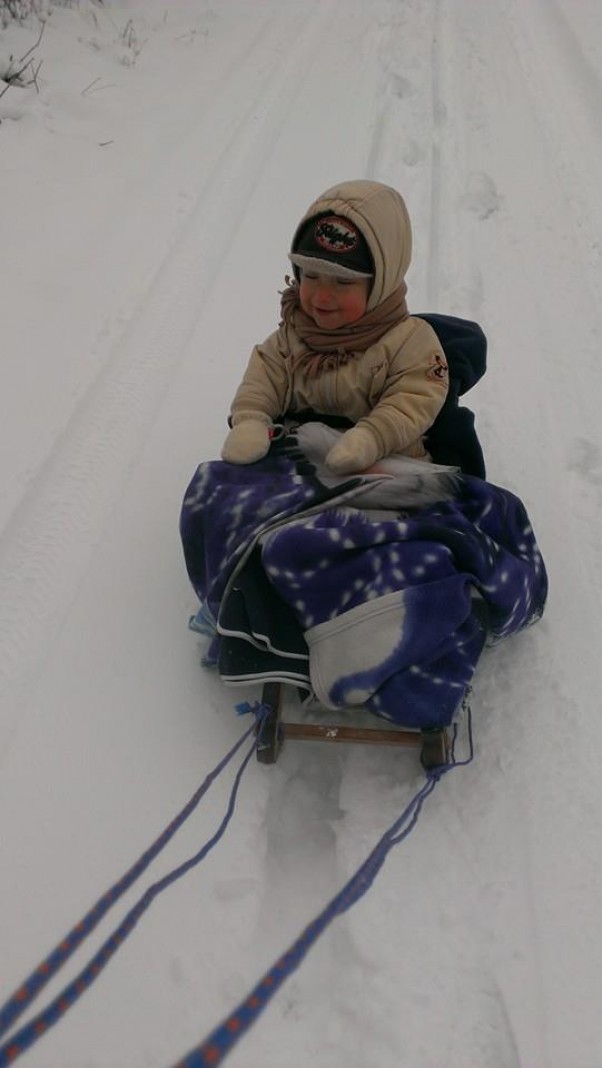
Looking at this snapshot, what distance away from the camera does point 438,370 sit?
1.94 m

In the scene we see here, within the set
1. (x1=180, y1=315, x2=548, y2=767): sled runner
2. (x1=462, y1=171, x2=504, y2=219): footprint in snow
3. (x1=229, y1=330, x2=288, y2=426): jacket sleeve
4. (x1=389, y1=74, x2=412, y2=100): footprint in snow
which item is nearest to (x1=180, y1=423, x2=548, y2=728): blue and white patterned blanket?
(x1=180, y1=315, x2=548, y2=767): sled runner

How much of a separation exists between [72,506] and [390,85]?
3.55m

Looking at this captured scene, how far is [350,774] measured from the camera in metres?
1.71

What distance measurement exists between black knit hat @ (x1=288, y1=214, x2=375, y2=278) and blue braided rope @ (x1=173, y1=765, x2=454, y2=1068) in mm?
1043

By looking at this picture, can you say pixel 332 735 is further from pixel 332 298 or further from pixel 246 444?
pixel 332 298

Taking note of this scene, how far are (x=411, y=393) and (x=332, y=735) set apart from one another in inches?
30.7

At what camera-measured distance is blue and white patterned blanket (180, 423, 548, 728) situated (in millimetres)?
1589

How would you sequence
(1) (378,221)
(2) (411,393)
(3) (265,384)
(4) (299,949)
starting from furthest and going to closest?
(3) (265,384)
(2) (411,393)
(1) (378,221)
(4) (299,949)

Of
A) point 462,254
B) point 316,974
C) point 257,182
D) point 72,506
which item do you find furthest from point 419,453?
point 257,182

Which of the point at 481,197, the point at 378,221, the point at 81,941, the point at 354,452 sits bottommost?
the point at 81,941

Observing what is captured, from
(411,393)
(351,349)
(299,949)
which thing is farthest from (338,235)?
(299,949)

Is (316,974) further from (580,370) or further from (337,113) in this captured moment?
(337,113)

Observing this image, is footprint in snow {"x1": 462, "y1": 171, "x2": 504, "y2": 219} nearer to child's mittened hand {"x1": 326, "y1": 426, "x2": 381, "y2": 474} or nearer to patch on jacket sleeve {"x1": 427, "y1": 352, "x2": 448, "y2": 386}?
patch on jacket sleeve {"x1": 427, "y1": 352, "x2": 448, "y2": 386}

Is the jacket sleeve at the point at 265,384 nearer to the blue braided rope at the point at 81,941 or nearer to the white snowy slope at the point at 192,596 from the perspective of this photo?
the white snowy slope at the point at 192,596
